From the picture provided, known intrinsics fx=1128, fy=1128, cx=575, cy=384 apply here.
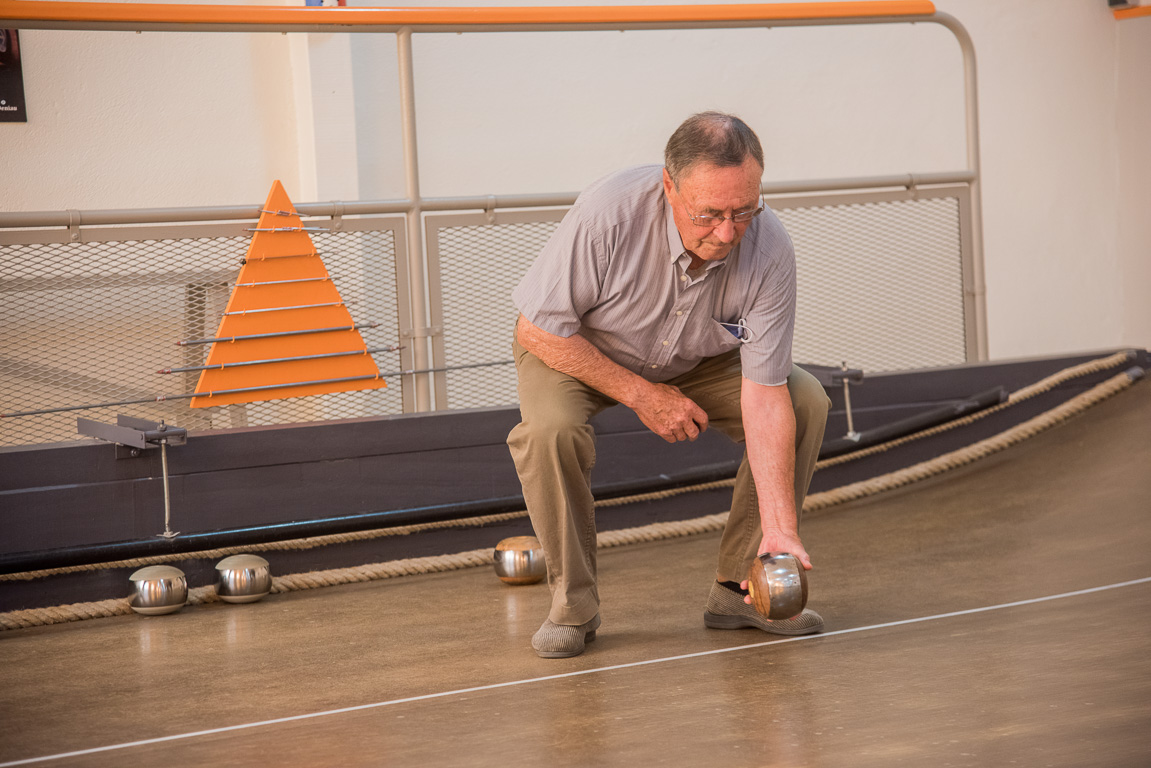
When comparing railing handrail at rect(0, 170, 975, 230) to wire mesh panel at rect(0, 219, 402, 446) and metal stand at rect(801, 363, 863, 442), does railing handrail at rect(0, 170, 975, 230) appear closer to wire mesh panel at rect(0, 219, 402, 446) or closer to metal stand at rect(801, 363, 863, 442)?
wire mesh panel at rect(0, 219, 402, 446)

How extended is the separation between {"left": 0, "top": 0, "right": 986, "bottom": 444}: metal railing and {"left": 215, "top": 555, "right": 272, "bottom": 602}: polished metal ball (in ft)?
1.60

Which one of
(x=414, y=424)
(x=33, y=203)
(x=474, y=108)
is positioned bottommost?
(x=414, y=424)

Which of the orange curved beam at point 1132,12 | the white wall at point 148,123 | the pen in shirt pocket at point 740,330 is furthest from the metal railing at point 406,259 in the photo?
the orange curved beam at point 1132,12

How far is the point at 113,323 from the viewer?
327cm

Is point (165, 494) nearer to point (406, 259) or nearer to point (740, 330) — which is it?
point (406, 259)

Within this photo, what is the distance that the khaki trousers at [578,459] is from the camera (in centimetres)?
229

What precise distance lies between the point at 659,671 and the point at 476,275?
1.84 meters

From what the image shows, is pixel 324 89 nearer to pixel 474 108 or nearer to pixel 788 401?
pixel 474 108

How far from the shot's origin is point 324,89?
5.34m

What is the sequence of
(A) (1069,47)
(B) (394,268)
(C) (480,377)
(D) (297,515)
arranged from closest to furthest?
(D) (297,515) < (B) (394,268) < (C) (480,377) < (A) (1069,47)

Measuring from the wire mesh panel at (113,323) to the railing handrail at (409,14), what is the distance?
592 mm

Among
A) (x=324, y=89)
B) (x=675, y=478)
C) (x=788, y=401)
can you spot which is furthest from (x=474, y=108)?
(x=788, y=401)

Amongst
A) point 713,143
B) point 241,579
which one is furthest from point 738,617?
point 241,579

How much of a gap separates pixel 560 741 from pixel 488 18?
248cm
